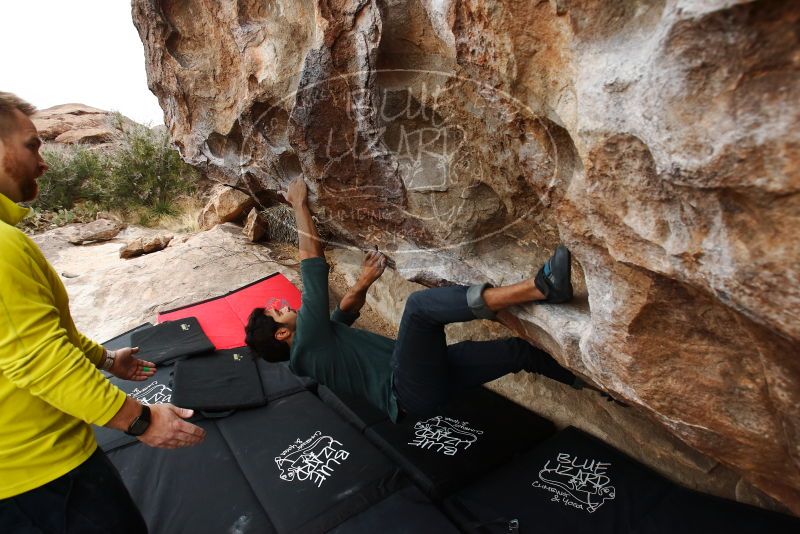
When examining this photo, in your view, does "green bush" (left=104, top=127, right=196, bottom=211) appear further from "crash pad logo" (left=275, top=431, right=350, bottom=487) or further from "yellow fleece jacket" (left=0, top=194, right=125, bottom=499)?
"yellow fleece jacket" (left=0, top=194, right=125, bottom=499)

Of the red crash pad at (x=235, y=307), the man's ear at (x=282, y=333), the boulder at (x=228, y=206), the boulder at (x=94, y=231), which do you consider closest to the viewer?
the man's ear at (x=282, y=333)

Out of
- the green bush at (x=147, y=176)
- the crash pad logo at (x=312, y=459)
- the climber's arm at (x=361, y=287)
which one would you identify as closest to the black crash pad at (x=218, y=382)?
the crash pad logo at (x=312, y=459)

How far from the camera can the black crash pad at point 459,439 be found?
2316 mm

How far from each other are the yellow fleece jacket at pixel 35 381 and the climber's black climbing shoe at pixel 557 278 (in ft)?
4.25

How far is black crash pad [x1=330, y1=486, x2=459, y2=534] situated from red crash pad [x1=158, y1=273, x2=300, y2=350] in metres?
2.13

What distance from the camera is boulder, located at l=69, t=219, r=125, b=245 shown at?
23.4 ft

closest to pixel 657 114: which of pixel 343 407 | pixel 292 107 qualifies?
pixel 292 107

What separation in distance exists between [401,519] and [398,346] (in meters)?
0.81

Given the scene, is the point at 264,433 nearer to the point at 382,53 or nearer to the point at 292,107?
the point at 292,107

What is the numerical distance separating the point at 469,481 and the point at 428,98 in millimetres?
1774

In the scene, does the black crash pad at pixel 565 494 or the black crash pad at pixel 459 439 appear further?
the black crash pad at pixel 459 439

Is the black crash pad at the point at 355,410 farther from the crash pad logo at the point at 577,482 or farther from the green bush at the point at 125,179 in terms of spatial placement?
the green bush at the point at 125,179

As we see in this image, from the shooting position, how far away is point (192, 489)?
237cm

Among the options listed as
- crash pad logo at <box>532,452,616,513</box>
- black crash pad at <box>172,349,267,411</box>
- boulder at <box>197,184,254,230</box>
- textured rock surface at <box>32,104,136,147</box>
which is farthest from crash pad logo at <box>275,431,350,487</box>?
textured rock surface at <box>32,104,136,147</box>
